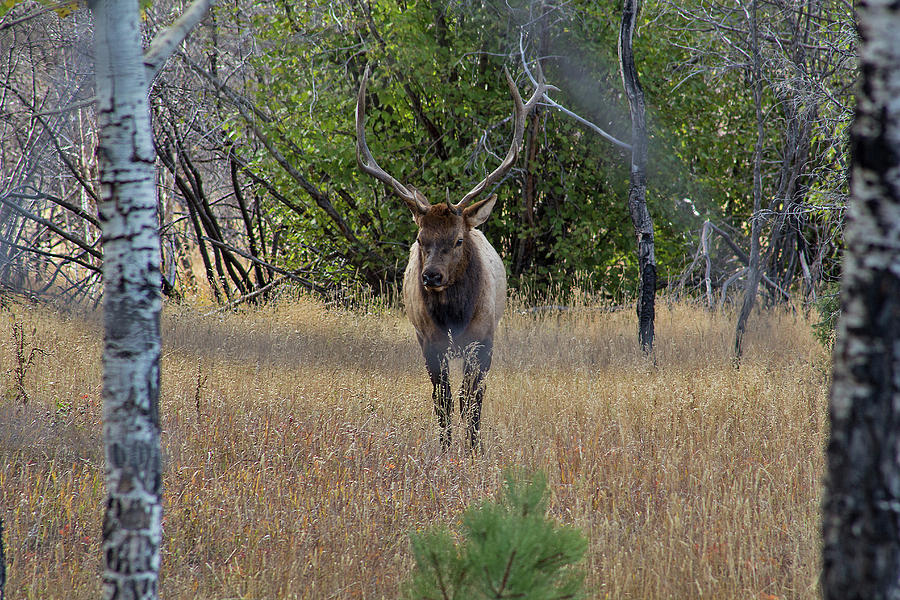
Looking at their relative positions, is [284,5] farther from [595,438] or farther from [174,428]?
[595,438]

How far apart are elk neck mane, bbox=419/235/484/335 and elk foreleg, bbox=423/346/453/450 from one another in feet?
0.68

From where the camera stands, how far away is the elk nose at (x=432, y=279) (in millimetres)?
5980

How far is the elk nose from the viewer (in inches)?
235

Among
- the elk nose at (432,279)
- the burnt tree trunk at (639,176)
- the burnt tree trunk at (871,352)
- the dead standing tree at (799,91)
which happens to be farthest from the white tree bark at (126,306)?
the burnt tree trunk at (639,176)

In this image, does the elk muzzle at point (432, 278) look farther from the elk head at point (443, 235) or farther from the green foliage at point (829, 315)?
the green foliage at point (829, 315)

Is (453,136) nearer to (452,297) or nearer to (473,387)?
(452,297)

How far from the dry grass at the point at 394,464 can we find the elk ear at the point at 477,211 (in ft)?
4.89

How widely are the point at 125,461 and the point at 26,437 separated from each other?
312cm

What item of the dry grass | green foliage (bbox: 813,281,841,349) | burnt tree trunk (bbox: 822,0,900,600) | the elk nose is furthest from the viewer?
green foliage (bbox: 813,281,841,349)

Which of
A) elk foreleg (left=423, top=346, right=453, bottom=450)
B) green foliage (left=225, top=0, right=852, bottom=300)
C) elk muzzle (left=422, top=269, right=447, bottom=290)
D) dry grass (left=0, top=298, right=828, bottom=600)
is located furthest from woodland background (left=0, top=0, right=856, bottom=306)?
elk muzzle (left=422, top=269, right=447, bottom=290)

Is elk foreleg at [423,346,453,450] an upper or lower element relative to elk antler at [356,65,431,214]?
lower

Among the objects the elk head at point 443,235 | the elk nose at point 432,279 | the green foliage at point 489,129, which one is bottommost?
the elk nose at point 432,279

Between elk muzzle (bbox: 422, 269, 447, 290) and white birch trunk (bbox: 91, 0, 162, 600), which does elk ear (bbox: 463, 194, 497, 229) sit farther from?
white birch trunk (bbox: 91, 0, 162, 600)

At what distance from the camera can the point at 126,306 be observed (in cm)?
239
